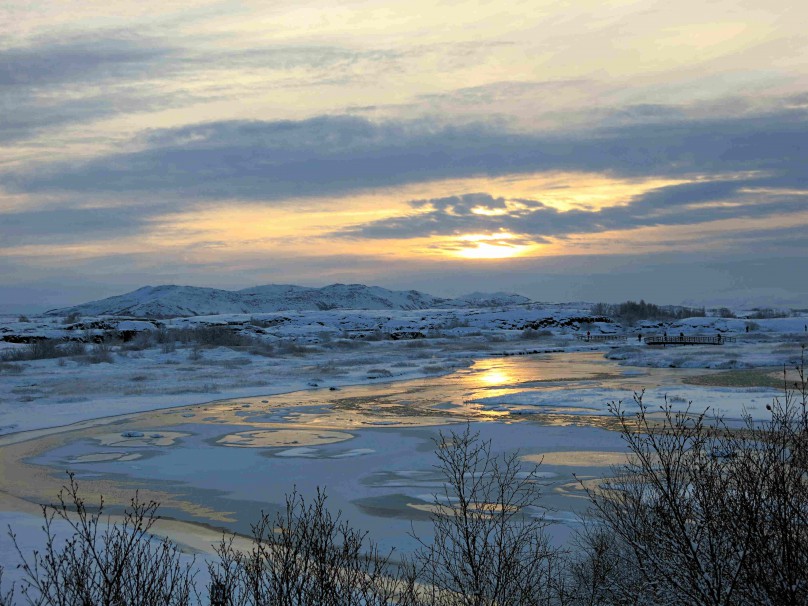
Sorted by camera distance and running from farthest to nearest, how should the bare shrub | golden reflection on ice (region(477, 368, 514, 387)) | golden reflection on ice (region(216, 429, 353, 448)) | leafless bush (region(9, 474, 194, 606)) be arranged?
the bare shrub, golden reflection on ice (region(477, 368, 514, 387)), golden reflection on ice (region(216, 429, 353, 448)), leafless bush (region(9, 474, 194, 606))

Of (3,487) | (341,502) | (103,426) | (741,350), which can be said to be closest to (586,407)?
(341,502)

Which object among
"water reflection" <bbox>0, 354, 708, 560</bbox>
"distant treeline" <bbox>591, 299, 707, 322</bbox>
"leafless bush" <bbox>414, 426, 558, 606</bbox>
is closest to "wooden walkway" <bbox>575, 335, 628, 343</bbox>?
"distant treeline" <bbox>591, 299, 707, 322</bbox>

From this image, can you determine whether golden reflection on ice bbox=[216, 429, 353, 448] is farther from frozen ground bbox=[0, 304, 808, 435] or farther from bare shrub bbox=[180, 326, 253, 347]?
bare shrub bbox=[180, 326, 253, 347]

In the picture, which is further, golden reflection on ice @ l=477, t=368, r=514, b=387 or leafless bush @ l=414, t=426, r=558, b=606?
golden reflection on ice @ l=477, t=368, r=514, b=387

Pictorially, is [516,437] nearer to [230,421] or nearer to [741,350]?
[230,421]

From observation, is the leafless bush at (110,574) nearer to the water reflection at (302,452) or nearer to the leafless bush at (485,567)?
the leafless bush at (485,567)

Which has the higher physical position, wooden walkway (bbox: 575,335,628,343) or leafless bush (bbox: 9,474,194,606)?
leafless bush (bbox: 9,474,194,606)

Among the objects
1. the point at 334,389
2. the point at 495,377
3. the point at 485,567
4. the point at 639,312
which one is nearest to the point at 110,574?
the point at 485,567

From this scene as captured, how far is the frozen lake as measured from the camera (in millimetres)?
14383

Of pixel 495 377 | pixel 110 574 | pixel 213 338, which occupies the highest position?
pixel 213 338

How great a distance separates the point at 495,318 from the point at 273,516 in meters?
101

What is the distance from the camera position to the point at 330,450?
20.0 m

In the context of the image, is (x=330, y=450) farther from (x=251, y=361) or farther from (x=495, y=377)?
(x=251, y=361)

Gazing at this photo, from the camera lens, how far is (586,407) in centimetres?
2720
